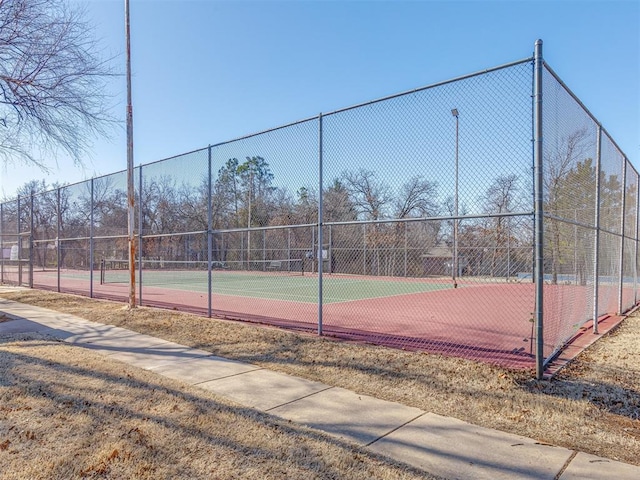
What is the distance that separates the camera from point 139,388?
184 inches

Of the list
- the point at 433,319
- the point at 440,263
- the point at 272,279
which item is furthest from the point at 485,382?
the point at 272,279

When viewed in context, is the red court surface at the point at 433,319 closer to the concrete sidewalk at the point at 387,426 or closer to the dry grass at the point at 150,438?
the concrete sidewalk at the point at 387,426

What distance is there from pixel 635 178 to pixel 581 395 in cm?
1047

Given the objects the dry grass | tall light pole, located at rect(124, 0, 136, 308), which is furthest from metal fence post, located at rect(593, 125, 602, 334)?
tall light pole, located at rect(124, 0, 136, 308)

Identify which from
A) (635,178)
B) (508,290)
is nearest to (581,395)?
(635,178)

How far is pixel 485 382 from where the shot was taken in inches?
188

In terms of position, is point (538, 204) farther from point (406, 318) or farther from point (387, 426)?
point (406, 318)

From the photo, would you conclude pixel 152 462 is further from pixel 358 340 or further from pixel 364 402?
pixel 358 340

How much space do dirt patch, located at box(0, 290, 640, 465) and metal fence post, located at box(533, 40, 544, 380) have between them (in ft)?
1.83

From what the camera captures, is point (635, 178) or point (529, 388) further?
point (635, 178)

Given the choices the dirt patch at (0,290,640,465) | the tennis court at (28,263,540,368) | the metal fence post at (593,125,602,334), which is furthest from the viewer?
the metal fence post at (593,125,602,334)

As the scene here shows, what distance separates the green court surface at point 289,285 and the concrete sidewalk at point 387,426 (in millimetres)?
8279

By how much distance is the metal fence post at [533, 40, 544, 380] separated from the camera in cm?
462

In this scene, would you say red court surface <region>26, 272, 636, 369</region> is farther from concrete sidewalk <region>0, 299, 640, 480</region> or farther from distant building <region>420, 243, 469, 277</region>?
concrete sidewalk <region>0, 299, 640, 480</region>
